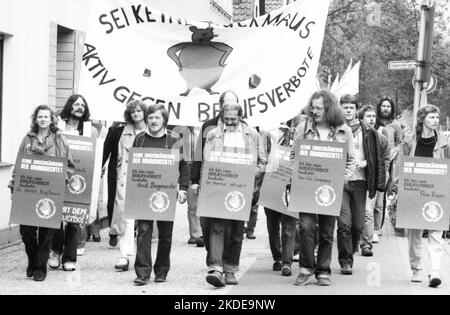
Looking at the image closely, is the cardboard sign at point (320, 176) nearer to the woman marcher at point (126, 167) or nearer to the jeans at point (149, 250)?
the jeans at point (149, 250)

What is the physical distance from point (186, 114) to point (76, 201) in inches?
58.3

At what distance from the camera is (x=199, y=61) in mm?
9742

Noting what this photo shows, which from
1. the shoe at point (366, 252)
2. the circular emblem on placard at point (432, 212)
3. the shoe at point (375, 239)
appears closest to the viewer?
the circular emblem on placard at point (432, 212)

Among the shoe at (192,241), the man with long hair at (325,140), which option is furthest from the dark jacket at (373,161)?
the shoe at (192,241)

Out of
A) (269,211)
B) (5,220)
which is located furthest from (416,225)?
(5,220)

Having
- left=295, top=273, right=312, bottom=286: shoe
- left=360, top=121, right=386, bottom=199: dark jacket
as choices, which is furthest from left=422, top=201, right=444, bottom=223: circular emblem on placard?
left=295, top=273, right=312, bottom=286: shoe

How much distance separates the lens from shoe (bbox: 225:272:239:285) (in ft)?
27.9

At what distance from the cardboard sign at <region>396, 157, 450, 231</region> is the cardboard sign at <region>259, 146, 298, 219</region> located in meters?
1.15

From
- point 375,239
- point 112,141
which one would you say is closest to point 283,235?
point 112,141

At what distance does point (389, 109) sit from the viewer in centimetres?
1191

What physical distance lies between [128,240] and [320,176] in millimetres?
2158

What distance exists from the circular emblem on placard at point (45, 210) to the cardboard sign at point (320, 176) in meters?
2.21

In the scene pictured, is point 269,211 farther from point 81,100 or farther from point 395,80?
point 395,80

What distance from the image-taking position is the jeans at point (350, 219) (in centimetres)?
928
